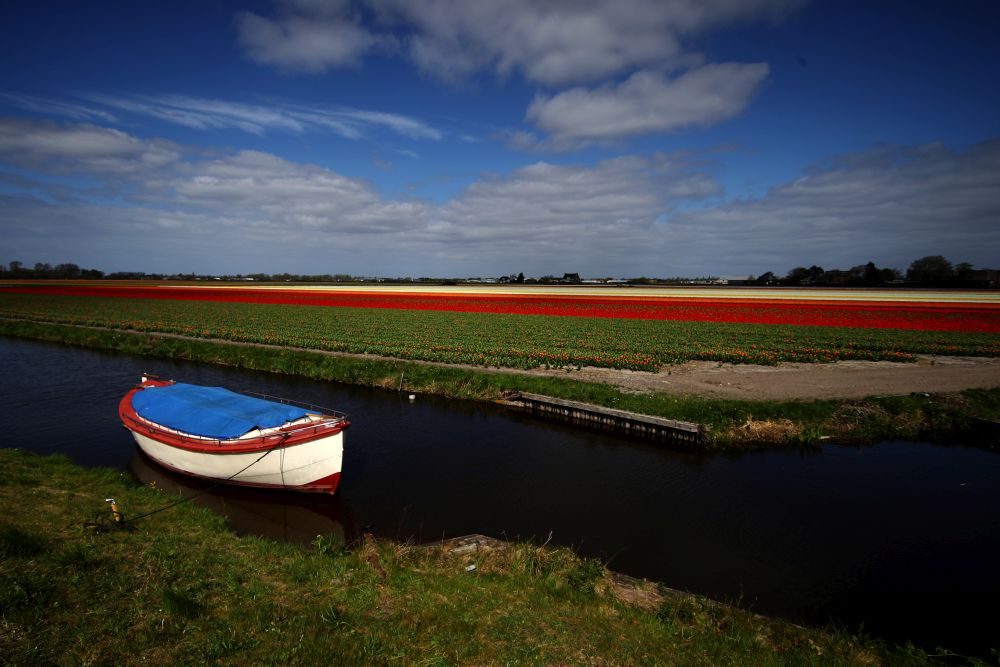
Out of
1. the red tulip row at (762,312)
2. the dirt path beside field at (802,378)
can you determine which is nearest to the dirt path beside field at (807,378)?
the dirt path beside field at (802,378)

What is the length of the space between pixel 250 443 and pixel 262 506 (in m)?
2.06

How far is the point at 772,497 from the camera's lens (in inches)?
613

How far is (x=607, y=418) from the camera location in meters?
21.9

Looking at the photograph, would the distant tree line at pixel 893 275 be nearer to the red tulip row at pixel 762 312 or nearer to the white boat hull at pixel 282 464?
the red tulip row at pixel 762 312

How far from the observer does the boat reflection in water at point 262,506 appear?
513 inches

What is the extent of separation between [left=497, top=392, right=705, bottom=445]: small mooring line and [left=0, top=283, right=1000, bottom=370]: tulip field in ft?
20.9

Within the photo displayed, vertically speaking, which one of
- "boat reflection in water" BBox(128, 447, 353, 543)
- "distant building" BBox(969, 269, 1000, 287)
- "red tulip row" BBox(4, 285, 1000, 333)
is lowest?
"boat reflection in water" BBox(128, 447, 353, 543)

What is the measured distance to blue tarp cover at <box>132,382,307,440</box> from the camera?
14992mm

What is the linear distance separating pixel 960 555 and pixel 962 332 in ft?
145

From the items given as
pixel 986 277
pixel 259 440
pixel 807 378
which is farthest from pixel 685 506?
pixel 986 277

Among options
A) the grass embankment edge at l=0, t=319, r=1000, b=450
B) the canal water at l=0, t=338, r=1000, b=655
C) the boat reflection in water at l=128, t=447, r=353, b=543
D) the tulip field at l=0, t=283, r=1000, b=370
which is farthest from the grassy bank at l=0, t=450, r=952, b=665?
the tulip field at l=0, t=283, r=1000, b=370

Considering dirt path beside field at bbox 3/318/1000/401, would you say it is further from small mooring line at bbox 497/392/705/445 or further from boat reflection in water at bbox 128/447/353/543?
boat reflection in water at bbox 128/447/353/543

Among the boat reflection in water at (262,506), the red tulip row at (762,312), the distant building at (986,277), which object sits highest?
the distant building at (986,277)

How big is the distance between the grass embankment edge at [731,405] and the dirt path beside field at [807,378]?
170cm
